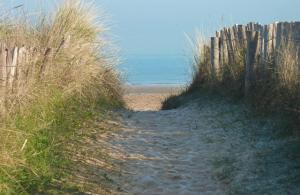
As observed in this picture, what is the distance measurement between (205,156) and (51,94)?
208 cm

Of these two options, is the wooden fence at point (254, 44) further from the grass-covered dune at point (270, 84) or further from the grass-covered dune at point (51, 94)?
the grass-covered dune at point (51, 94)

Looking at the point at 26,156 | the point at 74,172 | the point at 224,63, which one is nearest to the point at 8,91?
the point at 26,156

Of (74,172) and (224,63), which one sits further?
(224,63)

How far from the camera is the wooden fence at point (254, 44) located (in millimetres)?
10180

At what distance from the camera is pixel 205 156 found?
26.0 ft

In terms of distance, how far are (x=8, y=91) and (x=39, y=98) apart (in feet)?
4.22

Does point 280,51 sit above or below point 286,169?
above

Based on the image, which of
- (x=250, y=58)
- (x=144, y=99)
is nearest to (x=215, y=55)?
(x=250, y=58)

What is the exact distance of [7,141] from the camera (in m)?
5.58

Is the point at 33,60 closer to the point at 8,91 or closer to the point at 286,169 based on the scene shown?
the point at 8,91

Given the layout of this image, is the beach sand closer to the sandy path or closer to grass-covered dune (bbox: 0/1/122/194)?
grass-covered dune (bbox: 0/1/122/194)

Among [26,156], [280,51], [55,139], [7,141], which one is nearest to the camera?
[7,141]

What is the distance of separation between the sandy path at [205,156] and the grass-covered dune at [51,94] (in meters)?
0.71

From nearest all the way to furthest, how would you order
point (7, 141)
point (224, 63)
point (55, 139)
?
point (7, 141)
point (55, 139)
point (224, 63)
